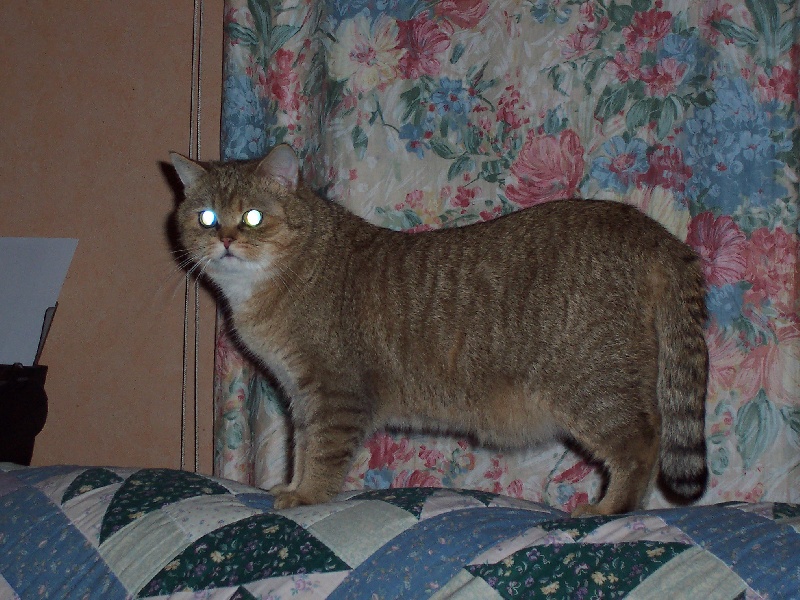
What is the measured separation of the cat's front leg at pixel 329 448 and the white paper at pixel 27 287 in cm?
99

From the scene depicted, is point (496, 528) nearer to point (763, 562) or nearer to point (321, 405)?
point (763, 562)

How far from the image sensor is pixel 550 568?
0.94 metres

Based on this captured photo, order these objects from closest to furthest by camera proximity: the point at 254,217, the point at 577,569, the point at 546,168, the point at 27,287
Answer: the point at 577,569 < the point at 254,217 < the point at 546,168 < the point at 27,287

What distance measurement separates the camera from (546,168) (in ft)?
5.78

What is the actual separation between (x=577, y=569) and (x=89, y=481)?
2.88 feet

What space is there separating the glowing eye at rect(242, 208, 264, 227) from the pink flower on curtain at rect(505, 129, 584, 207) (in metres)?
0.63

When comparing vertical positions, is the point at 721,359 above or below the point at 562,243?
below

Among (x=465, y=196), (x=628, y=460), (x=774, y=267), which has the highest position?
(x=465, y=196)

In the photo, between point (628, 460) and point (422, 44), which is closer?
point (628, 460)

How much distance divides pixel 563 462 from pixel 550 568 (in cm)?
86

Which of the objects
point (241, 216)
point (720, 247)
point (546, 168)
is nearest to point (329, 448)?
point (241, 216)

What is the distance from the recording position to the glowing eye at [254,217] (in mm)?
1550

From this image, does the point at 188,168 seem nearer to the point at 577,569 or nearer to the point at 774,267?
the point at 577,569

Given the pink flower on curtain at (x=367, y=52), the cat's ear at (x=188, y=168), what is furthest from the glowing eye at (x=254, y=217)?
the pink flower on curtain at (x=367, y=52)
